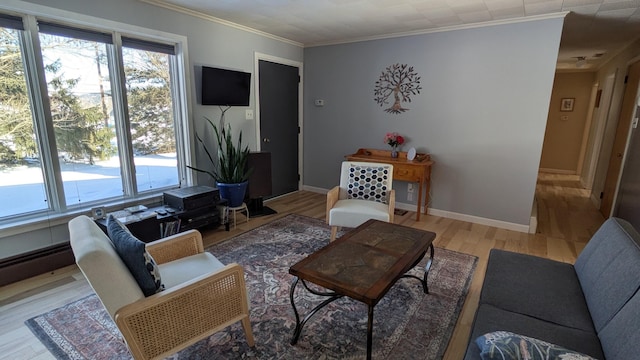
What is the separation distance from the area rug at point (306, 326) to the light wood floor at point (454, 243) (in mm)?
77

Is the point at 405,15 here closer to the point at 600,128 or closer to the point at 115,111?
the point at 115,111

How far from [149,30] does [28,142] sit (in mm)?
1452

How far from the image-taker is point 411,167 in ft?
13.0

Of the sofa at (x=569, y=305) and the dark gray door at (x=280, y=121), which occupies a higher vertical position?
the dark gray door at (x=280, y=121)

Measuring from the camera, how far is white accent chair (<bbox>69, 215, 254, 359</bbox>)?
1315 millimetres

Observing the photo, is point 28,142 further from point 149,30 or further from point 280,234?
point 280,234

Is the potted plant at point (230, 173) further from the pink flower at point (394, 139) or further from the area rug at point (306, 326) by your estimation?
the pink flower at point (394, 139)

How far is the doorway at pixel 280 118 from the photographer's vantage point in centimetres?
446

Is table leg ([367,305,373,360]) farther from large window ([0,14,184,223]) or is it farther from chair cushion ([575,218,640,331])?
large window ([0,14,184,223])

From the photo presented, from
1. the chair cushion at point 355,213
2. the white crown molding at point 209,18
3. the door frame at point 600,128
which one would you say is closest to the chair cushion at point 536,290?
the chair cushion at point 355,213

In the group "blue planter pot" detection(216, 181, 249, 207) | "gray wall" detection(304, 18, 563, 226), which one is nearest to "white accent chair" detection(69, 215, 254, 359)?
"blue planter pot" detection(216, 181, 249, 207)

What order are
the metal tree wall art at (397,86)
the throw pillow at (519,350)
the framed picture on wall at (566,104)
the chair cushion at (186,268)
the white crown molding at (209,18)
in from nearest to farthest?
the throw pillow at (519,350), the chair cushion at (186,268), the white crown molding at (209,18), the metal tree wall art at (397,86), the framed picture on wall at (566,104)

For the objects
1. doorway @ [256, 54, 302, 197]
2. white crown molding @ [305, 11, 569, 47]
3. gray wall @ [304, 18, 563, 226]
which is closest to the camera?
white crown molding @ [305, 11, 569, 47]

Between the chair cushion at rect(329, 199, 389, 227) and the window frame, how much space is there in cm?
183
